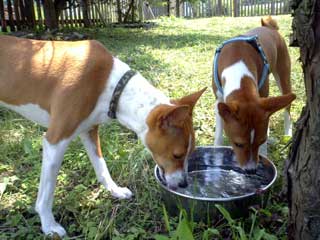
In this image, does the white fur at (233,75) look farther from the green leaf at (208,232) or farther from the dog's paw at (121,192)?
the green leaf at (208,232)

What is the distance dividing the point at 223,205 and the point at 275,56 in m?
2.30

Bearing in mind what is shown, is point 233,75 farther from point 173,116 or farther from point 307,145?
point 307,145

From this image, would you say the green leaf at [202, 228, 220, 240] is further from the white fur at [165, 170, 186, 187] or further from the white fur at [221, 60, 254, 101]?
the white fur at [221, 60, 254, 101]

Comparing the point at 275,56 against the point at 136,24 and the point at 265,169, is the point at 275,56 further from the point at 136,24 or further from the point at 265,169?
the point at 136,24

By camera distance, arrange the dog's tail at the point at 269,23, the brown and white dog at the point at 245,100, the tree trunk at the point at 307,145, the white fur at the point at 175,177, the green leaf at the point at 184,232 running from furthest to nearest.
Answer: the dog's tail at the point at 269,23
the brown and white dog at the point at 245,100
the white fur at the point at 175,177
the green leaf at the point at 184,232
the tree trunk at the point at 307,145

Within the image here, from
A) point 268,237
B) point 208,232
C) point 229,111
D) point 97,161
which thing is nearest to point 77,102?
point 97,161

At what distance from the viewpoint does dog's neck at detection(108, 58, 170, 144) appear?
2.95 meters

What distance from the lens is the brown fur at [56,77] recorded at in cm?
295

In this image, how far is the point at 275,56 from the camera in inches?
177

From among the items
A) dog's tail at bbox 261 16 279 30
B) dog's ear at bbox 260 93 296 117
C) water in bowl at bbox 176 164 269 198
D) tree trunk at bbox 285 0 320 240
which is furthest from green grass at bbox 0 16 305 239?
dog's tail at bbox 261 16 279 30

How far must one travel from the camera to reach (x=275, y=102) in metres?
3.12

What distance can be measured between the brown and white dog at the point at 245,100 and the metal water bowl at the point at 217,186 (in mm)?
180

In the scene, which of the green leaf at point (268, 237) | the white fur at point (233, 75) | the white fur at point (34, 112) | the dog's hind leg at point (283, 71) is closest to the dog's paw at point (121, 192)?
the white fur at point (34, 112)

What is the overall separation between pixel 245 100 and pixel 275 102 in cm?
26
